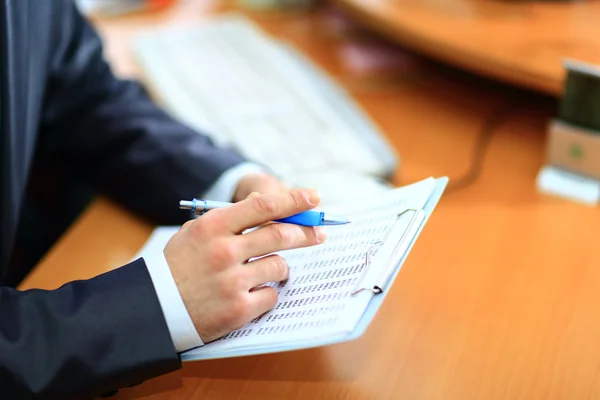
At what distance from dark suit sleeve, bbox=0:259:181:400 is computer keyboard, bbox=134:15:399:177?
37 cm

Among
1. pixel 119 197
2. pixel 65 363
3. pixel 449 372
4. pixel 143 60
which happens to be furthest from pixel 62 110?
pixel 449 372

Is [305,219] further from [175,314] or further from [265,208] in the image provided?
[175,314]

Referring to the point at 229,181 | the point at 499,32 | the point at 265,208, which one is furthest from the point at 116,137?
the point at 499,32

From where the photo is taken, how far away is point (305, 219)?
611 mm

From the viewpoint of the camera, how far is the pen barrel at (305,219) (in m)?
0.61

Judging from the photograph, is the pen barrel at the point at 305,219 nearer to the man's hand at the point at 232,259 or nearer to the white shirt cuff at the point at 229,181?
the man's hand at the point at 232,259

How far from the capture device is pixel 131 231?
2.74 feet

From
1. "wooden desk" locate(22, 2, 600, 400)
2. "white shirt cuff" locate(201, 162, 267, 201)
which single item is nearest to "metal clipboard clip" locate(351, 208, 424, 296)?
"wooden desk" locate(22, 2, 600, 400)

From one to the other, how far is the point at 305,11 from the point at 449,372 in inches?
46.1

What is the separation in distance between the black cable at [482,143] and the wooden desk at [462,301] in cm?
1

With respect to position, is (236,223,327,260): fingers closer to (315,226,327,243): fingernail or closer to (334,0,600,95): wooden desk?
(315,226,327,243): fingernail

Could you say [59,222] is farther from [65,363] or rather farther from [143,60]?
[65,363]

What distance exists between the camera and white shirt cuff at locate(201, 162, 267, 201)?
0.81 m

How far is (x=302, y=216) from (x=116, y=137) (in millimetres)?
418
